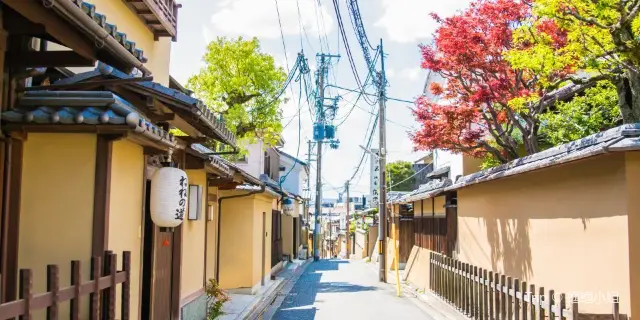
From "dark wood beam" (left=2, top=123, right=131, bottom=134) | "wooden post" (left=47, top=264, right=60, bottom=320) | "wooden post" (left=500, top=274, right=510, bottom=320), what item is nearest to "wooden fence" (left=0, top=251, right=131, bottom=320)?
"wooden post" (left=47, top=264, right=60, bottom=320)

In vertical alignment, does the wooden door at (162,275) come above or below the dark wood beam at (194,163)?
below

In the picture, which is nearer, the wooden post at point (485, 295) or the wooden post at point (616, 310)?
the wooden post at point (616, 310)

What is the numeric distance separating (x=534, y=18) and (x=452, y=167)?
43.2 ft

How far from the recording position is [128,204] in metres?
7.87

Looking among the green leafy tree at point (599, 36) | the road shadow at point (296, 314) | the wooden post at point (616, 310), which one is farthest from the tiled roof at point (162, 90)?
the road shadow at point (296, 314)

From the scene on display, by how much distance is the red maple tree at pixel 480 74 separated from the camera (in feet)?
44.4

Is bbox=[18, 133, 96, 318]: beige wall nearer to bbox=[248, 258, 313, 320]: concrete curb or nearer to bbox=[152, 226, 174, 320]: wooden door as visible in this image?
bbox=[152, 226, 174, 320]: wooden door

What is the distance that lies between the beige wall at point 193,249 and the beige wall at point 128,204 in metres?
2.86

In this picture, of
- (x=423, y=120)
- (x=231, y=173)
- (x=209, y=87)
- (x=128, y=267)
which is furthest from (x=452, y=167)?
(x=128, y=267)

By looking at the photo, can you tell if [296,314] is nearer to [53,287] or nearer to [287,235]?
[53,287]

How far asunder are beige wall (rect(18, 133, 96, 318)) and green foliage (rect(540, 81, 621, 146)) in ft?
36.6

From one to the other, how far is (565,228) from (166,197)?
6551 millimetres

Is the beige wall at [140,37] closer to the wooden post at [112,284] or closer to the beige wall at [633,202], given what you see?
the wooden post at [112,284]

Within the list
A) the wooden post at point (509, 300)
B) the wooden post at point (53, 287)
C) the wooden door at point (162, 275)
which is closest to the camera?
the wooden post at point (53, 287)
